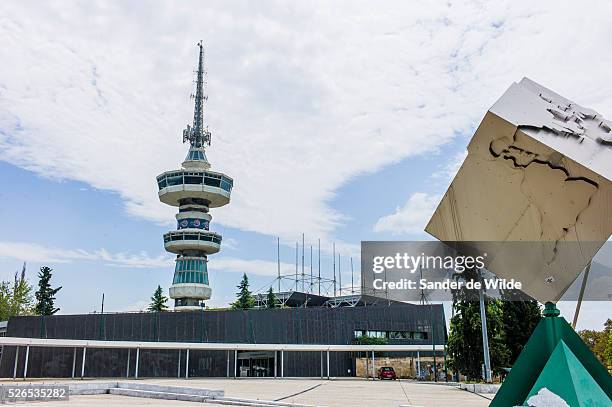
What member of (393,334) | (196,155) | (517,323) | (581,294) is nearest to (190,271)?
(196,155)

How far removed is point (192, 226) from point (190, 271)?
612cm

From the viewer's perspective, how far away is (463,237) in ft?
22.0

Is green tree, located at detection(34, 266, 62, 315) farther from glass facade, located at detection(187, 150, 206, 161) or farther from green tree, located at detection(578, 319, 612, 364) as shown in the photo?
green tree, located at detection(578, 319, 612, 364)

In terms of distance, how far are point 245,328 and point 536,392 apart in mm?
44496

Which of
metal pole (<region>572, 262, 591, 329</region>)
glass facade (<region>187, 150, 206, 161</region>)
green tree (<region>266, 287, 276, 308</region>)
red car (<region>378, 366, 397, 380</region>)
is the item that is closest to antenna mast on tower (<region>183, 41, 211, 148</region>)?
glass facade (<region>187, 150, 206, 161</region>)

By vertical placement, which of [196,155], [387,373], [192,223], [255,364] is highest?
[196,155]

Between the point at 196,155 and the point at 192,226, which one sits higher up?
the point at 196,155

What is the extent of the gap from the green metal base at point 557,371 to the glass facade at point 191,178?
6746 centimetres

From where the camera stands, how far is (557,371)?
5.52 metres

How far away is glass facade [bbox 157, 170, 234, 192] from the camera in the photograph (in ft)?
234

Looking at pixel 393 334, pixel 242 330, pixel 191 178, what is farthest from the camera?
pixel 191 178

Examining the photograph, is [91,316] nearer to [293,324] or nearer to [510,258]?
[293,324]

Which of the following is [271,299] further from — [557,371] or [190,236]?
[557,371]

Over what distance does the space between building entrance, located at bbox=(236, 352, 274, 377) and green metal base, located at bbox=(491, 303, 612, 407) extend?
143 ft
